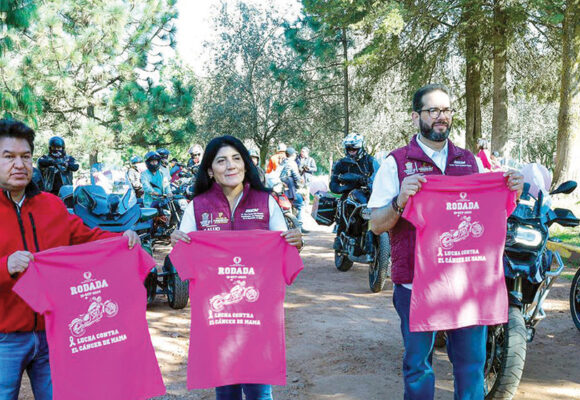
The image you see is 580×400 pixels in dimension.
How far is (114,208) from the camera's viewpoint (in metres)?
6.20

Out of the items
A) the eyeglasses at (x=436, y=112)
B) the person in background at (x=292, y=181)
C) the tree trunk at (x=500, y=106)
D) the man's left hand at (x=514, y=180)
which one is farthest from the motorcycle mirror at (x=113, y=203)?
the tree trunk at (x=500, y=106)

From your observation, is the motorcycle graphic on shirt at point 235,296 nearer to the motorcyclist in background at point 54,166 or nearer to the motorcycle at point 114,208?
A: the motorcycle at point 114,208

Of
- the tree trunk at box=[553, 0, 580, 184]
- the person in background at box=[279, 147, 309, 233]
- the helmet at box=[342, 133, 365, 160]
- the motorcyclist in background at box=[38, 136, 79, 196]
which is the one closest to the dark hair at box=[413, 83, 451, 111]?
the helmet at box=[342, 133, 365, 160]

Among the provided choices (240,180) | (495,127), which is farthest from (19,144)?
(495,127)

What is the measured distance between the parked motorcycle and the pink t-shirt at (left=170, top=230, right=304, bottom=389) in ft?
15.3

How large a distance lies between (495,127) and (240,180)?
47.1 ft

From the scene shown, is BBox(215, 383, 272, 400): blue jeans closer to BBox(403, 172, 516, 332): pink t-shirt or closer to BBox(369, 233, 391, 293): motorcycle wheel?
BBox(403, 172, 516, 332): pink t-shirt

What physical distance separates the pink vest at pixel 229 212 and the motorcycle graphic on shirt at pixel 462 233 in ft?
3.22

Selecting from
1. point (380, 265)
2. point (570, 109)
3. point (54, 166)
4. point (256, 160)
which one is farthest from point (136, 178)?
point (570, 109)

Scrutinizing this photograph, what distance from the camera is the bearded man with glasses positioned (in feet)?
9.91

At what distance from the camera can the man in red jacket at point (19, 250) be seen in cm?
265

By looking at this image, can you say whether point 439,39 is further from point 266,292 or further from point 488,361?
point 266,292

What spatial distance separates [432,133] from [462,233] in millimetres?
577

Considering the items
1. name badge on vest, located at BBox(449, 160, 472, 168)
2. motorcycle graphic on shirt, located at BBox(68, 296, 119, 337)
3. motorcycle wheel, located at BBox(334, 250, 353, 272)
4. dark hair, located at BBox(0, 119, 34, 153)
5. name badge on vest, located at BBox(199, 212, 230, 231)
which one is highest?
dark hair, located at BBox(0, 119, 34, 153)
